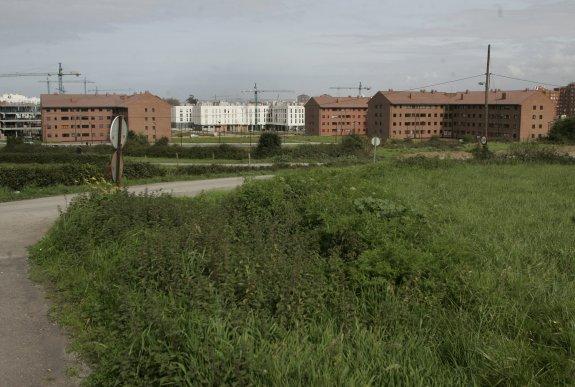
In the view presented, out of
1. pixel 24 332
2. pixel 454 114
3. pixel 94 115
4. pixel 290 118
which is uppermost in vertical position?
pixel 290 118

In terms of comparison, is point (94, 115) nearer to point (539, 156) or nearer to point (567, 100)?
point (539, 156)

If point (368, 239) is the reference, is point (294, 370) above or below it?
below

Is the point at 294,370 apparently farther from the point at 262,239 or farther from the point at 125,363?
the point at 262,239

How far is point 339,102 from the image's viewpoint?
121 meters

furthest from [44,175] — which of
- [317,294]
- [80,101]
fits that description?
[80,101]

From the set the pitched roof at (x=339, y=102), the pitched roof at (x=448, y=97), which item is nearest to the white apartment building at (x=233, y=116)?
the pitched roof at (x=339, y=102)

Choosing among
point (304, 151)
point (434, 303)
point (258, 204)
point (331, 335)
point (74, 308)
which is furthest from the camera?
point (304, 151)

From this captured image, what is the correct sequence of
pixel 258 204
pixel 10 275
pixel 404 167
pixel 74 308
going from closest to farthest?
pixel 74 308 < pixel 10 275 < pixel 258 204 < pixel 404 167

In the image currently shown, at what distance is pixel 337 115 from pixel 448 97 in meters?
22.7

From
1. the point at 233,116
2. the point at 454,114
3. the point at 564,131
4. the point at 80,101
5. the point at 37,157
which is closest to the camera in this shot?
the point at 37,157

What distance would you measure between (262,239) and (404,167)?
15.5 meters

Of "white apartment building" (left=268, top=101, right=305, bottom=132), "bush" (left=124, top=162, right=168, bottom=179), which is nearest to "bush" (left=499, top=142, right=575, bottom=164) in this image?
"bush" (left=124, top=162, right=168, bottom=179)

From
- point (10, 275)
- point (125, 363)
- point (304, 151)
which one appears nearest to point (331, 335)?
point (125, 363)

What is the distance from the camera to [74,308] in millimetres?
6770
